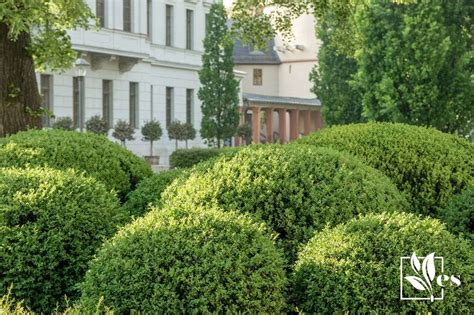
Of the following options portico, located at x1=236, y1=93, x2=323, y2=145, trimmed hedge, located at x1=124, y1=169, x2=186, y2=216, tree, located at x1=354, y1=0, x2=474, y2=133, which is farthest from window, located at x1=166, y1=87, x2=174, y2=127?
trimmed hedge, located at x1=124, y1=169, x2=186, y2=216

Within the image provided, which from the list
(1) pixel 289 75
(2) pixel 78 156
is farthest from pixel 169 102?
(2) pixel 78 156

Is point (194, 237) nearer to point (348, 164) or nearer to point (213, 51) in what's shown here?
point (348, 164)

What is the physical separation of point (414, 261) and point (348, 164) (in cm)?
159

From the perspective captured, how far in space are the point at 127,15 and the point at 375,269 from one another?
4169cm

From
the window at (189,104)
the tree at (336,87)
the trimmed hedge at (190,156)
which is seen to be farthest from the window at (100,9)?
the trimmed hedge at (190,156)

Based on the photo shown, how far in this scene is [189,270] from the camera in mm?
6043

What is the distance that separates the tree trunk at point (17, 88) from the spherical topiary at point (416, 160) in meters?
6.34

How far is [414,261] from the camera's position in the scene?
6430mm

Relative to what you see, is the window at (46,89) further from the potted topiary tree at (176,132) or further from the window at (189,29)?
the window at (189,29)

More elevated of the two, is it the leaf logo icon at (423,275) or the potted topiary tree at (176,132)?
the potted topiary tree at (176,132)

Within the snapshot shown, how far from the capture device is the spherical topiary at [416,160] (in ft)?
32.3

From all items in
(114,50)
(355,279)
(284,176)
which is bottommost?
(355,279)

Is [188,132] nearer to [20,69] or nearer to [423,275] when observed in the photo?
[20,69]

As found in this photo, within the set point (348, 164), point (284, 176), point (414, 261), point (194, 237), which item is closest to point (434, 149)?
point (348, 164)
